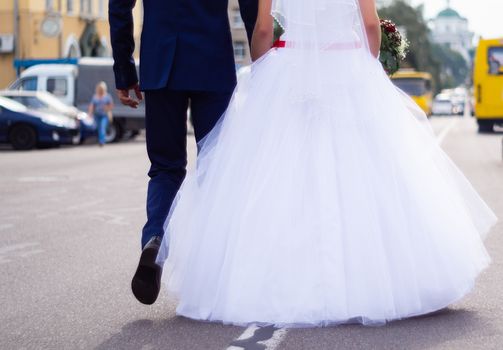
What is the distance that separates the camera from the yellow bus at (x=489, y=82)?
37.6 metres

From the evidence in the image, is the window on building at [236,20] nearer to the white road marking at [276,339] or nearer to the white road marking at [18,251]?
the white road marking at [18,251]

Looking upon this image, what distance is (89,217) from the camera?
34.7 ft

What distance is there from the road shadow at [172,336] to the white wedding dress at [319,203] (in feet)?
0.26

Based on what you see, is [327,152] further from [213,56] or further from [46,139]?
[46,139]

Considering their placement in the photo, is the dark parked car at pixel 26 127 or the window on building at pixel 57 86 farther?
the window on building at pixel 57 86

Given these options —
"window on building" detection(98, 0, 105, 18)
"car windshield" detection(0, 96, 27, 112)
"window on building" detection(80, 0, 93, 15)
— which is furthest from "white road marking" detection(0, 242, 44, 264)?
"window on building" detection(98, 0, 105, 18)

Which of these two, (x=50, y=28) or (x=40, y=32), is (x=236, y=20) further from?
(x=50, y=28)

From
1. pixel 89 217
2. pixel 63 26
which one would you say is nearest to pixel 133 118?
pixel 63 26

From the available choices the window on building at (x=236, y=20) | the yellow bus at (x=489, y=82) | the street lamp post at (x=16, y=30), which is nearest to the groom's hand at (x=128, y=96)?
the yellow bus at (x=489, y=82)

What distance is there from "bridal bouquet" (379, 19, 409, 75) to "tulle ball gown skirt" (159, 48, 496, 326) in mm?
717

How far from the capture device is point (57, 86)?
33875mm

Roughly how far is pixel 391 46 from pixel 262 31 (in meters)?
1.13

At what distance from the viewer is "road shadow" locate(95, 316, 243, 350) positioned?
455 centimetres

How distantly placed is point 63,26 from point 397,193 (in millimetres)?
48368
